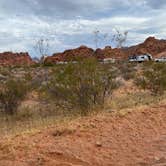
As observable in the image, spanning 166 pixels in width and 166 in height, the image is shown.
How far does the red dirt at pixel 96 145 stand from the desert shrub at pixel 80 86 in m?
3.75

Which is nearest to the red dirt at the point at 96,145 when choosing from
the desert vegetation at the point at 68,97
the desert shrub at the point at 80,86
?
the desert vegetation at the point at 68,97

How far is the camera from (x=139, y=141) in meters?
10.9

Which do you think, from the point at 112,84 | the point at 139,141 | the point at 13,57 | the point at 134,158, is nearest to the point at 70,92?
the point at 112,84

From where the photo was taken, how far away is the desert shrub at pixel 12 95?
20641 mm

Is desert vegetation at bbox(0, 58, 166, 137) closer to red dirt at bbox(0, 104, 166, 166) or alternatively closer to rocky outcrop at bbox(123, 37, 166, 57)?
red dirt at bbox(0, 104, 166, 166)

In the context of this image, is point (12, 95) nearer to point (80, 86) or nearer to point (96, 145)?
point (80, 86)

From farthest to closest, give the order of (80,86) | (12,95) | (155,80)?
(155,80)
(12,95)
(80,86)

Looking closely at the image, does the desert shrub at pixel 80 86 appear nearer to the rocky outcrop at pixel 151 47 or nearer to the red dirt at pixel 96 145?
the red dirt at pixel 96 145

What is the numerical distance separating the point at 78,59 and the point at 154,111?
450cm

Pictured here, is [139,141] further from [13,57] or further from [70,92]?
[13,57]

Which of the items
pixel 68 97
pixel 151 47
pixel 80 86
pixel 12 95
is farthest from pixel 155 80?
pixel 151 47

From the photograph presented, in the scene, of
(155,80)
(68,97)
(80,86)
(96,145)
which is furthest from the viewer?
(155,80)

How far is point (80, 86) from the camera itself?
16.9 m

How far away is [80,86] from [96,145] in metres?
6.80
